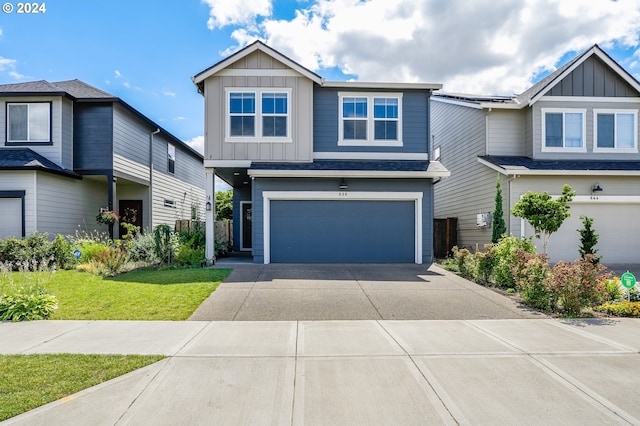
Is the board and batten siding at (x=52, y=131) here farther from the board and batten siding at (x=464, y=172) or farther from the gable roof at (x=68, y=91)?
the board and batten siding at (x=464, y=172)

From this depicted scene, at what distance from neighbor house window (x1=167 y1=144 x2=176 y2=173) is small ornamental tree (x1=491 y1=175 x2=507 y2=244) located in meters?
16.4

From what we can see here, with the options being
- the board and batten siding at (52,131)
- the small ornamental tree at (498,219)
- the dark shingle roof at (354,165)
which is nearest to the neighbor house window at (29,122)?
the board and batten siding at (52,131)

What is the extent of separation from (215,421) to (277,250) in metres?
9.42

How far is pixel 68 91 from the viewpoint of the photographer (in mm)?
15125

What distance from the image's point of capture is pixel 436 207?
19.9 meters

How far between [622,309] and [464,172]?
998cm

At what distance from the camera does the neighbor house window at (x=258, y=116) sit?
1295 centimetres

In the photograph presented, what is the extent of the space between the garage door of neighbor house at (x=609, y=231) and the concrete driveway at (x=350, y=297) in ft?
18.2

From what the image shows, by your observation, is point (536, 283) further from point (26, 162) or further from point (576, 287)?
point (26, 162)

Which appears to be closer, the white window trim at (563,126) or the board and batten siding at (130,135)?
the white window trim at (563,126)

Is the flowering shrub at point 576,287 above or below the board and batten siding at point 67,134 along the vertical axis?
below

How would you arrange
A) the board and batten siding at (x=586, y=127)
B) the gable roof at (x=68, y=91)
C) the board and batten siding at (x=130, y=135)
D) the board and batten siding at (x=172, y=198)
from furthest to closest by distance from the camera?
1. the board and batten siding at (x=172, y=198)
2. the board and batten siding at (x=130, y=135)
3. the board and batten siding at (x=586, y=127)
4. the gable roof at (x=68, y=91)

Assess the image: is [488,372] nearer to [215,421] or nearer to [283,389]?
[283,389]

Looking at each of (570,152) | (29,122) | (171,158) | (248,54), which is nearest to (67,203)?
(29,122)
